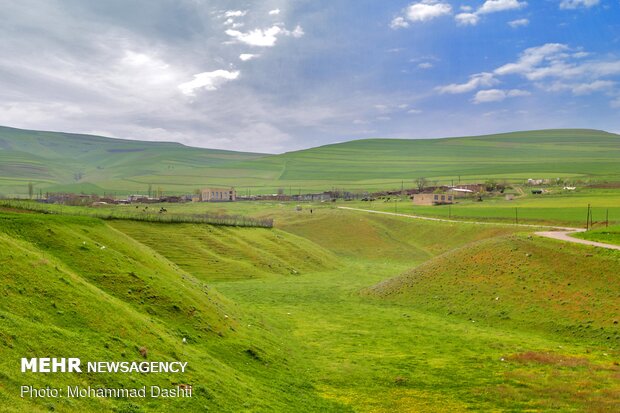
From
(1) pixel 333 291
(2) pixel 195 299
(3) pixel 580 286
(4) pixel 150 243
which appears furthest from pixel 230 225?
(3) pixel 580 286

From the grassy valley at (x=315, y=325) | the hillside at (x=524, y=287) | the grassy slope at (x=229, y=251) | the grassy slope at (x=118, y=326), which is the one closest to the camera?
the grassy slope at (x=118, y=326)

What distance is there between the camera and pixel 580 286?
133ft

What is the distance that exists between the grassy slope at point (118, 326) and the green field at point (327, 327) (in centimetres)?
9

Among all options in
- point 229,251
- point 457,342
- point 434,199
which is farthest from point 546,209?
point 457,342

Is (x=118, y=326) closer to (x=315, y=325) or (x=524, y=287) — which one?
(x=315, y=325)

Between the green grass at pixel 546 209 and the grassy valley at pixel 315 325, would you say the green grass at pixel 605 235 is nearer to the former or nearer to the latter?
the grassy valley at pixel 315 325

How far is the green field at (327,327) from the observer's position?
62.7 ft

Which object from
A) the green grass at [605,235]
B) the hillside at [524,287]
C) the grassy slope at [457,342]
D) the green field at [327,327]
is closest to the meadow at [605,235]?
the green grass at [605,235]

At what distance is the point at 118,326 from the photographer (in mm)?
20734

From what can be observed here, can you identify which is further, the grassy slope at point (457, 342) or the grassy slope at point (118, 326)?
the grassy slope at point (457, 342)

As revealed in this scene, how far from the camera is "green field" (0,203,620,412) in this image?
62.7ft

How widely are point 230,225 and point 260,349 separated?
5654 cm

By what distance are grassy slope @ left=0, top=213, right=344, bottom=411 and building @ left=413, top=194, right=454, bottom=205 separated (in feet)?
454

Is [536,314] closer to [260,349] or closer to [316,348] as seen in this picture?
[316,348]
